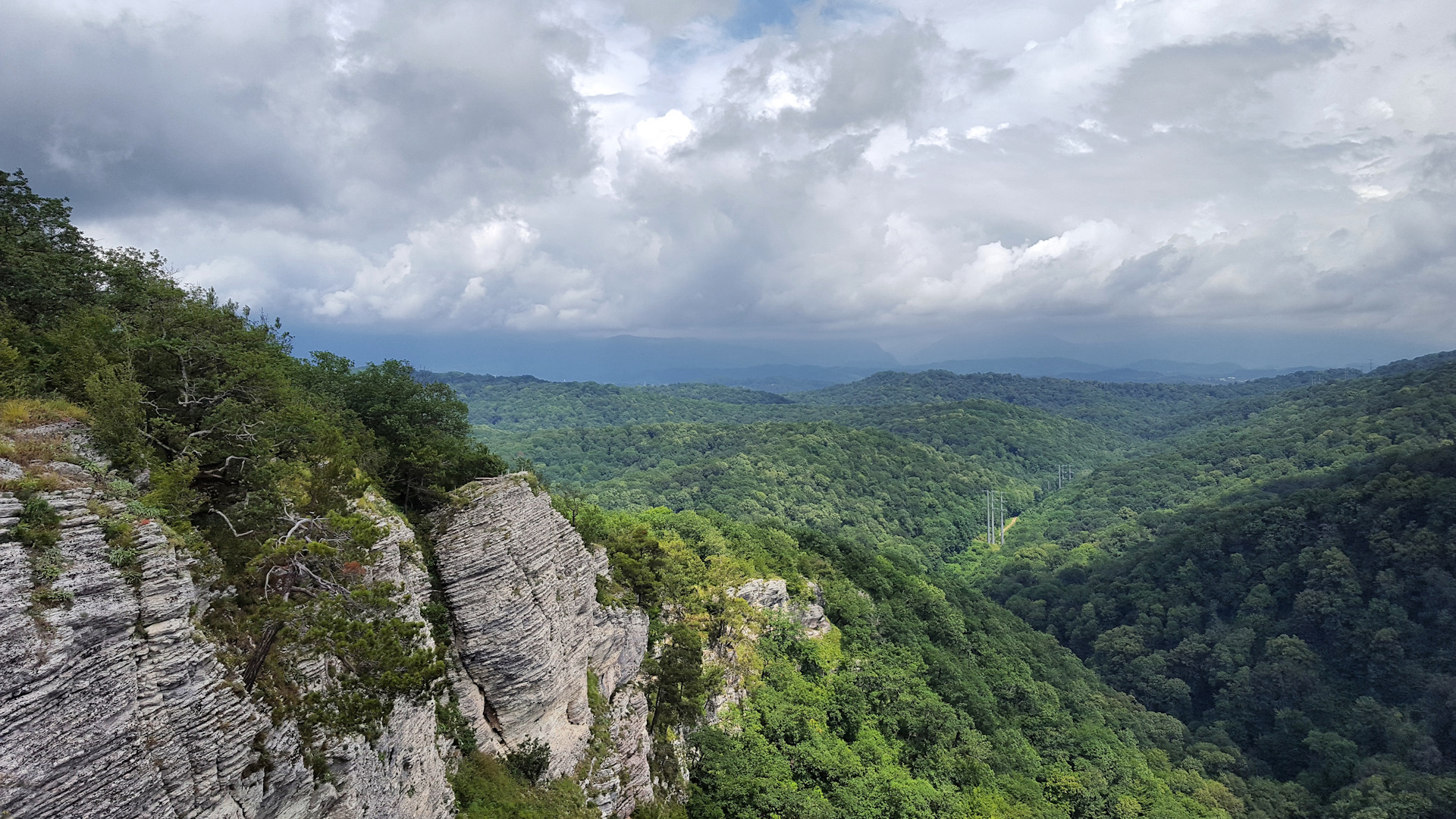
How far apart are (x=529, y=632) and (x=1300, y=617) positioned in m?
110

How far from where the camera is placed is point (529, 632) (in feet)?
71.8

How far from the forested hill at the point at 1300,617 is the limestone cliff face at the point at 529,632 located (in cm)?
6969

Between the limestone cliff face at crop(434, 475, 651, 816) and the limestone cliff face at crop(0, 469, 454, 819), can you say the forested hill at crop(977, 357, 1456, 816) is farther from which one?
the limestone cliff face at crop(0, 469, 454, 819)

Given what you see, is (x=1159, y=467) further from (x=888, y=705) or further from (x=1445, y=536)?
(x=888, y=705)

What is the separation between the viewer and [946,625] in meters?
65.9

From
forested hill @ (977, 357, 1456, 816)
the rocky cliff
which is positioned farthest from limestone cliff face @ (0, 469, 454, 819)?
forested hill @ (977, 357, 1456, 816)

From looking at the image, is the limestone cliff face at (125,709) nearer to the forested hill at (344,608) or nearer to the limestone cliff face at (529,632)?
the forested hill at (344,608)

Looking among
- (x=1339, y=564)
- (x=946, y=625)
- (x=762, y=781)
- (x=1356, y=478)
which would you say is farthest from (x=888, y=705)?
(x=1356, y=478)

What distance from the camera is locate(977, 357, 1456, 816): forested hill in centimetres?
6731

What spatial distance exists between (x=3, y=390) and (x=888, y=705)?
46.9 m

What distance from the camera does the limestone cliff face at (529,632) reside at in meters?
21.2

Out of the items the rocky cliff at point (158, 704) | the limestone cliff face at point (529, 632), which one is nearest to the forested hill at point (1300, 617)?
the limestone cliff face at point (529, 632)

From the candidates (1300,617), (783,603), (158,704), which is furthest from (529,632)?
(1300,617)

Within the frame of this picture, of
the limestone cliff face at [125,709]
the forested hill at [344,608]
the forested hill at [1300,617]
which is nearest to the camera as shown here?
the limestone cliff face at [125,709]
